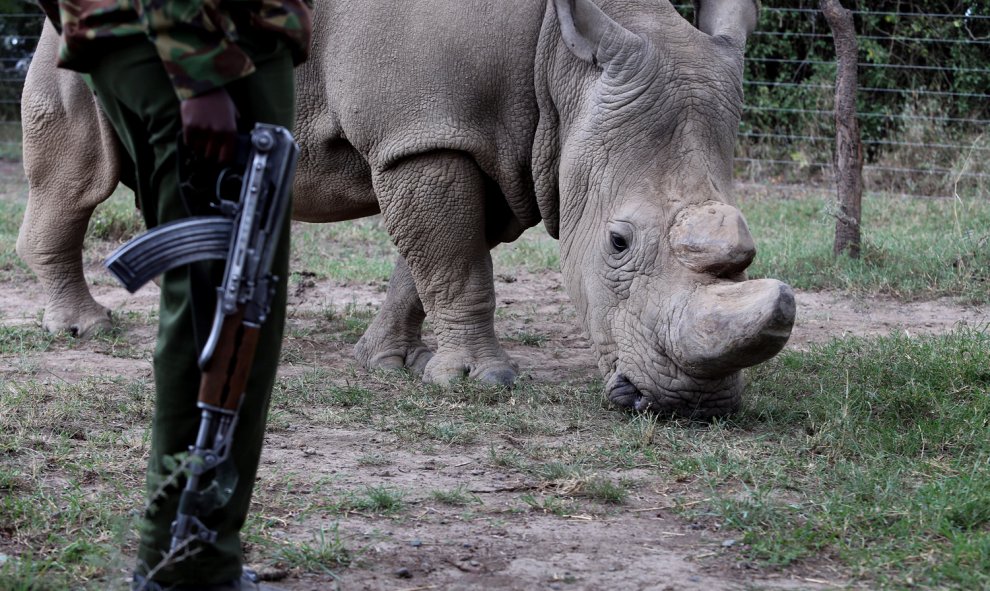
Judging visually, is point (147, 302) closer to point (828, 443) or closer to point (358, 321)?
point (358, 321)

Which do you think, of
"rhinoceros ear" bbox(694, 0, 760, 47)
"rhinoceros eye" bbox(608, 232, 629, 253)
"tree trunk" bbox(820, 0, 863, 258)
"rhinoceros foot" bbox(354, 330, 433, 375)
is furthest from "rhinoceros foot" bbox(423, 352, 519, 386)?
"tree trunk" bbox(820, 0, 863, 258)

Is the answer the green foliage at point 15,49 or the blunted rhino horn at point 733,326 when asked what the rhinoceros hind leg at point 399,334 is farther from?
the green foliage at point 15,49

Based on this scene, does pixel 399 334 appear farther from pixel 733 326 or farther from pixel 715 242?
pixel 733 326

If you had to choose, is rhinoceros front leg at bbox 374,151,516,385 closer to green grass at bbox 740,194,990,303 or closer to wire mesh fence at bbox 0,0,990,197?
green grass at bbox 740,194,990,303

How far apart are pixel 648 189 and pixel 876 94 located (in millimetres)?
9486

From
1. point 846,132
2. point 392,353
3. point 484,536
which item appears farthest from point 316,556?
point 846,132

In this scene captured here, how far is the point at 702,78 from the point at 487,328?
150 cm

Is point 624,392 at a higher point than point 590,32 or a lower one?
lower

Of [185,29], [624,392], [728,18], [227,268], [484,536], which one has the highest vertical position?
[728,18]

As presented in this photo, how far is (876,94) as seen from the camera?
13188mm

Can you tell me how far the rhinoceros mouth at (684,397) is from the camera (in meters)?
4.48

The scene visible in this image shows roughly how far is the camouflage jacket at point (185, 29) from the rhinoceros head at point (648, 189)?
204 centimetres

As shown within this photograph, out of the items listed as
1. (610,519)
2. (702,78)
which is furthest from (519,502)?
(702,78)

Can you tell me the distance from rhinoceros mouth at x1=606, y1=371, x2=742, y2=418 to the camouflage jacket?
7.55 ft
